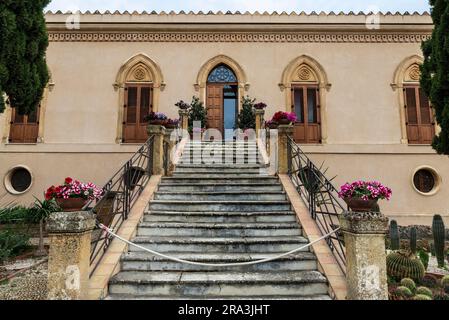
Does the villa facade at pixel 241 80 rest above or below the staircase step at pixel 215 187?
above

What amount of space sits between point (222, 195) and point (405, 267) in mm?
3515

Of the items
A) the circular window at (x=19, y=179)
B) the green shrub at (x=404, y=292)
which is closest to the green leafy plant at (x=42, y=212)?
the circular window at (x=19, y=179)

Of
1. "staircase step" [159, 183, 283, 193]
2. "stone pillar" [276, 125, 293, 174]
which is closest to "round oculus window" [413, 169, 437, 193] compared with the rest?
"stone pillar" [276, 125, 293, 174]

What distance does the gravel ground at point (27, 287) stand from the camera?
4.75m

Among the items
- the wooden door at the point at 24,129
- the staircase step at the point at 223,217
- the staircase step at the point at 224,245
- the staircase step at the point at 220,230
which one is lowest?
the staircase step at the point at 224,245

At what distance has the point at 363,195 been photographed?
3881 millimetres

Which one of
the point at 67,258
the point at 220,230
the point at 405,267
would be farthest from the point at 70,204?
the point at 405,267

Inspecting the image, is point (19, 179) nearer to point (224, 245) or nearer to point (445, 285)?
point (224, 245)

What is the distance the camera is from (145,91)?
12711 mm

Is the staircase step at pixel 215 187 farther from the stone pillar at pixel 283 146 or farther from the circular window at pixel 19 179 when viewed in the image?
the circular window at pixel 19 179

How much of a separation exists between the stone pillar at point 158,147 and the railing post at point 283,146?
2856 mm

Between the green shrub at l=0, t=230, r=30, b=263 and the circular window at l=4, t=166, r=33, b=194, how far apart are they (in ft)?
13.1

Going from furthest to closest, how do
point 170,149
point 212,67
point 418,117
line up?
point 212,67 < point 418,117 < point 170,149

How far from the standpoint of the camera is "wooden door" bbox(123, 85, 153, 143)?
485 inches
